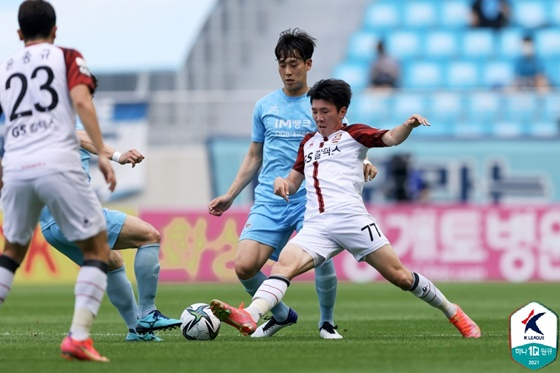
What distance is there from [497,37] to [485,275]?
820 centimetres

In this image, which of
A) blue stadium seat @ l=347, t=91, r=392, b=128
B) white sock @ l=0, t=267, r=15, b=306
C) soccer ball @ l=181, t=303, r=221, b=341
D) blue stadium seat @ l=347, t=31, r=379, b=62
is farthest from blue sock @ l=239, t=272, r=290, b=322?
blue stadium seat @ l=347, t=31, r=379, b=62

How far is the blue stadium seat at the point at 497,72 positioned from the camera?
26.4m

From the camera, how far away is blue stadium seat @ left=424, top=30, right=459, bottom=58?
2756 centimetres

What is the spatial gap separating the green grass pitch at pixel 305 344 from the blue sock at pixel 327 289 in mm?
209

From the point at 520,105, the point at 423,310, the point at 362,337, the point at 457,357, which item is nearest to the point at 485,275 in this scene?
the point at 520,105

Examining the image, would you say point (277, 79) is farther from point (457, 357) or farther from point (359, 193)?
point (457, 357)

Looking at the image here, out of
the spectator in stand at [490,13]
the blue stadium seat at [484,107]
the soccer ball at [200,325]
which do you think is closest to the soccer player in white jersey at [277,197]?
the soccer ball at [200,325]

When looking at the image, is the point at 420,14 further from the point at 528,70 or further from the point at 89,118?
the point at 89,118

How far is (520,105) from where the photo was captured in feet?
74.3

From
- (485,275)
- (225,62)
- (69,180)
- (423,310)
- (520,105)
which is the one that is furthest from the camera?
(225,62)

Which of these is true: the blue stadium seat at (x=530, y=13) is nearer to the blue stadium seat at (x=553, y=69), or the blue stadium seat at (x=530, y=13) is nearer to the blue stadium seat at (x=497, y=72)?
the blue stadium seat at (x=553, y=69)

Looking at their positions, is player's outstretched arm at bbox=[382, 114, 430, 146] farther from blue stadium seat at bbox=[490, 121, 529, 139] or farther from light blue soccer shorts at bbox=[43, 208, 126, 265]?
blue stadium seat at bbox=[490, 121, 529, 139]

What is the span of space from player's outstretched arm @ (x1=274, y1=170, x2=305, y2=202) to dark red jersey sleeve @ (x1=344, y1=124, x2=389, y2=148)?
54 centimetres

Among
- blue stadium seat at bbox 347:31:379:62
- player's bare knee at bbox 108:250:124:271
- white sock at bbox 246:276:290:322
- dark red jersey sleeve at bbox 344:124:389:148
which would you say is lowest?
white sock at bbox 246:276:290:322
